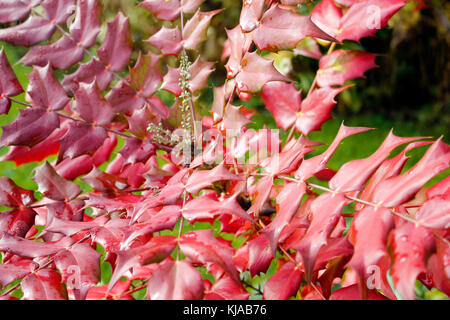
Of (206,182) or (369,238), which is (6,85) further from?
(369,238)

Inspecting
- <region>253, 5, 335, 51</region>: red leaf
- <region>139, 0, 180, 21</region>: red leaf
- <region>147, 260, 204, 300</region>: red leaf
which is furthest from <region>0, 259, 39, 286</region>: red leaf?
<region>139, 0, 180, 21</region>: red leaf

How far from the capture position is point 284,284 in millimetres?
546

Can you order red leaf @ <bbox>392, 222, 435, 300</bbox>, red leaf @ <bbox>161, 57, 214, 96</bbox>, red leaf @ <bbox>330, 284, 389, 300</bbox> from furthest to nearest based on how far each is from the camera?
1. red leaf @ <bbox>161, 57, 214, 96</bbox>
2. red leaf @ <bbox>330, 284, 389, 300</bbox>
3. red leaf @ <bbox>392, 222, 435, 300</bbox>

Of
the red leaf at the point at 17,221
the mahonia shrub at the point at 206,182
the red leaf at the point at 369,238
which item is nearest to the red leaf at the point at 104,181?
the mahonia shrub at the point at 206,182

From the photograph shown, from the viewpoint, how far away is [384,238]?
16.0 inches

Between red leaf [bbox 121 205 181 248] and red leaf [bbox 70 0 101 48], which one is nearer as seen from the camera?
red leaf [bbox 121 205 181 248]

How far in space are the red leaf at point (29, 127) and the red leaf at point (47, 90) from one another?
2 centimetres

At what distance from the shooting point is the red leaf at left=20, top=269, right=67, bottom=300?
496 mm

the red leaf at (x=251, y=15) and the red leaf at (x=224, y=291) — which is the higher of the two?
the red leaf at (x=251, y=15)

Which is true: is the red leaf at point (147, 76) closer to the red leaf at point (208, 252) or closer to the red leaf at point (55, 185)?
the red leaf at point (55, 185)

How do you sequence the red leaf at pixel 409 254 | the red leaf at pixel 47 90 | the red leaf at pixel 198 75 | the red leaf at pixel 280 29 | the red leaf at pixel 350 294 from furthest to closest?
the red leaf at pixel 198 75, the red leaf at pixel 47 90, the red leaf at pixel 280 29, the red leaf at pixel 350 294, the red leaf at pixel 409 254

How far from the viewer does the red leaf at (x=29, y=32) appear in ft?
2.61

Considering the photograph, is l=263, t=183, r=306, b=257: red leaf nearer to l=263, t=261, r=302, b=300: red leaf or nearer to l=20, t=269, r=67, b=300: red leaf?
l=263, t=261, r=302, b=300: red leaf
